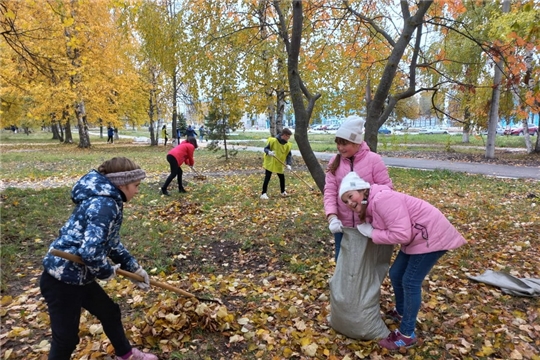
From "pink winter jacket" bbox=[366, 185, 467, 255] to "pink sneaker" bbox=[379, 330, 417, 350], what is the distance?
27.4 inches

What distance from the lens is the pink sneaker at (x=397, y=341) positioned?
274 centimetres

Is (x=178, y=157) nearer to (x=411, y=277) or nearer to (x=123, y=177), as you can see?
(x=123, y=177)

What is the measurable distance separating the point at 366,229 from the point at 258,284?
1813 millimetres

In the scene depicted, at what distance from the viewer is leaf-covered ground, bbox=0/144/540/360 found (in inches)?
112

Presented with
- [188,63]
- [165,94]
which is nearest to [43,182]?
[188,63]

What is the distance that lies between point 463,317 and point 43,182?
34.6 feet

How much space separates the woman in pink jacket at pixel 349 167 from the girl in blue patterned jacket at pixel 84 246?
1577 mm

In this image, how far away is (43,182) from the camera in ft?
32.6

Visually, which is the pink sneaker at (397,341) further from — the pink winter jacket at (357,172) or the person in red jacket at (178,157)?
the person in red jacket at (178,157)

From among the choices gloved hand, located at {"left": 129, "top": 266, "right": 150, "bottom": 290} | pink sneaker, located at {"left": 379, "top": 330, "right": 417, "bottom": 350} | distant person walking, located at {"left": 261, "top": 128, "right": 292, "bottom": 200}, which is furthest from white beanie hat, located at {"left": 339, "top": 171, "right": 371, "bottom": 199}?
distant person walking, located at {"left": 261, "top": 128, "right": 292, "bottom": 200}

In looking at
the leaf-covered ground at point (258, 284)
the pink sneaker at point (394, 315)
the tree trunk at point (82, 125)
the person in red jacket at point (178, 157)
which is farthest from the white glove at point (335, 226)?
the tree trunk at point (82, 125)

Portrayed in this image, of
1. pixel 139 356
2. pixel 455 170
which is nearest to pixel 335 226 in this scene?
pixel 139 356

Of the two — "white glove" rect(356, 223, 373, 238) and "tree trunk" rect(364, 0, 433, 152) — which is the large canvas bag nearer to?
"white glove" rect(356, 223, 373, 238)

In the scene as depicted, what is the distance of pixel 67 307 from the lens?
2168 millimetres
